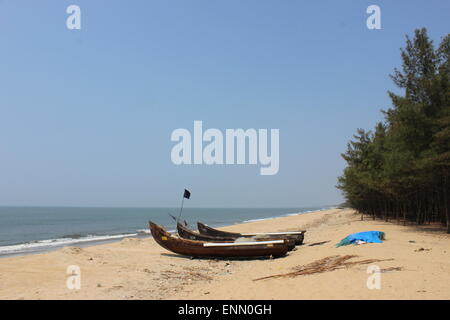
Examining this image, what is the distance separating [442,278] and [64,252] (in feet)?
66.4

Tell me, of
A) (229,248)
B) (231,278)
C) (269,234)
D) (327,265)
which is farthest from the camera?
(269,234)

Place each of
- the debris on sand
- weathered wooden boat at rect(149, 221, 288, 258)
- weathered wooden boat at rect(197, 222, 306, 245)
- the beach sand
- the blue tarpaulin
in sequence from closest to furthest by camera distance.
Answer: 1. the beach sand
2. the debris on sand
3. the blue tarpaulin
4. weathered wooden boat at rect(149, 221, 288, 258)
5. weathered wooden boat at rect(197, 222, 306, 245)

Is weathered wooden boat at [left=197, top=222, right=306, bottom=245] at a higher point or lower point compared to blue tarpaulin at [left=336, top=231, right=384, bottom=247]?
lower

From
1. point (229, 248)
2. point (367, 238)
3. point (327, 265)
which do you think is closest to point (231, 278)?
point (327, 265)

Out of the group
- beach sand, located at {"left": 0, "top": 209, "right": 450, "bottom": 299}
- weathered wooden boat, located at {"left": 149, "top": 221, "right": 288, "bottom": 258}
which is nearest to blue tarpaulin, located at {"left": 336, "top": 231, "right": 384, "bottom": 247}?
beach sand, located at {"left": 0, "top": 209, "right": 450, "bottom": 299}

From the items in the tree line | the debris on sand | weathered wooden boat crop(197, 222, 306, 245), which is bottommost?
weathered wooden boat crop(197, 222, 306, 245)

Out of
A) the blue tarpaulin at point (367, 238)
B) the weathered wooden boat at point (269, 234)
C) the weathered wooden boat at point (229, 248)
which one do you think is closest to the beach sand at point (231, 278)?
the weathered wooden boat at point (229, 248)

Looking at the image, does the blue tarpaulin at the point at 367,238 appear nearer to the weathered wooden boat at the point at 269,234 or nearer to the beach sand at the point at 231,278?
the beach sand at the point at 231,278

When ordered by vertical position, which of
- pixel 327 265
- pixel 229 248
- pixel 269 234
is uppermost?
pixel 327 265

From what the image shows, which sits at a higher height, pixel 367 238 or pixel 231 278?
pixel 367 238

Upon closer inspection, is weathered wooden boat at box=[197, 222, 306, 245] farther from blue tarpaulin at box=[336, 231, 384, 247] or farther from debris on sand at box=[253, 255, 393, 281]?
debris on sand at box=[253, 255, 393, 281]

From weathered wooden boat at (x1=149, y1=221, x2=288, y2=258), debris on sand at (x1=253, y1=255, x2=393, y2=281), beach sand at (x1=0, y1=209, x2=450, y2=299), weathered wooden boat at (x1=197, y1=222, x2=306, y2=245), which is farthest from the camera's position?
weathered wooden boat at (x1=197, y1=222, x2=306, y2=245)

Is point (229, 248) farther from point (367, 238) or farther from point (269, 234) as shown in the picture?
point (367, 238)
